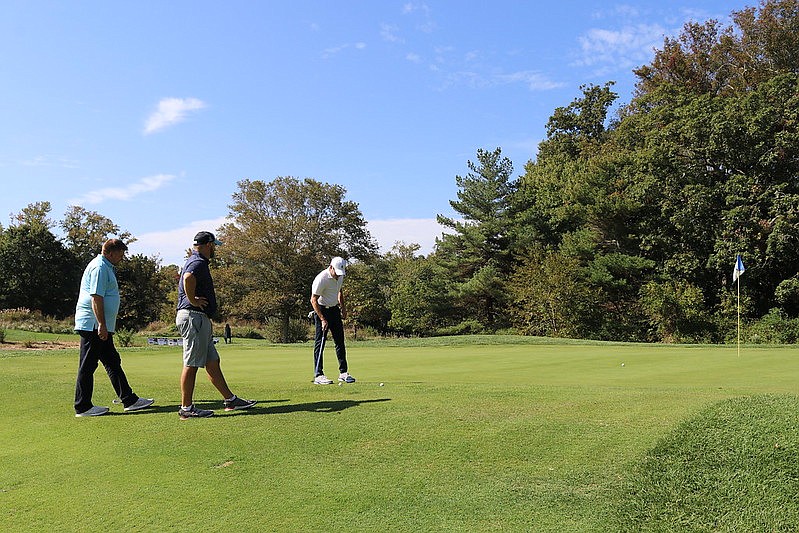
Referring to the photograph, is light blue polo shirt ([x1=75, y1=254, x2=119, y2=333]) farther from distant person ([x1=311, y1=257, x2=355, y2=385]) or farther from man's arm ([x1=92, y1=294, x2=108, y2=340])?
distant person ([x1=311, y1=257, x2=355, y2=385])

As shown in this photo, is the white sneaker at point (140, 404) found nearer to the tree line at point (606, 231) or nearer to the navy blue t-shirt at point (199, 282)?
the navy blue t-shirt at point (199, 282)

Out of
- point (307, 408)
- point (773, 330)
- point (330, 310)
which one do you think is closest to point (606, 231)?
point (773, 330)

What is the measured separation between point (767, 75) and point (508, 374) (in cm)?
3318

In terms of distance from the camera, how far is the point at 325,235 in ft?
164

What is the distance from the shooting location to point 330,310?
885 centimetres

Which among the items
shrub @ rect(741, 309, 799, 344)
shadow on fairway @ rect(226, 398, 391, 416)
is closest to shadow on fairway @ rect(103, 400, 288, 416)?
shadow on fairway @ rect(226, 398, 391, 416)

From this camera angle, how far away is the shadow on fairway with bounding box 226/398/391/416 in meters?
6.23

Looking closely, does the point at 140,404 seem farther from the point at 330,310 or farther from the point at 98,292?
the point at 330,310

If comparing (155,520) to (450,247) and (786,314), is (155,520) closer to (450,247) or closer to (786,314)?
(786,314)

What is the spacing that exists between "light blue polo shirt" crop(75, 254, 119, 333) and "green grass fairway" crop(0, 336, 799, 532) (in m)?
0.98

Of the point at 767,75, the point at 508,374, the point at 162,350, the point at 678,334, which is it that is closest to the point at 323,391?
the point at 508,374

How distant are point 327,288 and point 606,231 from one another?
3199 cm

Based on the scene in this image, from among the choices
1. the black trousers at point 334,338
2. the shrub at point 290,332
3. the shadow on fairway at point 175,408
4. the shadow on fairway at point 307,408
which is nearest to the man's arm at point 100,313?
the shadow on fairway at point 175,408

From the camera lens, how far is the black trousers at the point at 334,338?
8594 mm
